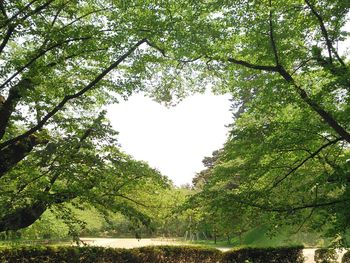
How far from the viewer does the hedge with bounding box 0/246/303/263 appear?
38.3 ft

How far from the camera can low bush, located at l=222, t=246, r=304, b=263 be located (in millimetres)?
16781

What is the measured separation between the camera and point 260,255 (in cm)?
1689

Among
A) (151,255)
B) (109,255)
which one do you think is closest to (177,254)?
(151,255)

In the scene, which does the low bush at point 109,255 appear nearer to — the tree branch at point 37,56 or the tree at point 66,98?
the tree at point 66,98

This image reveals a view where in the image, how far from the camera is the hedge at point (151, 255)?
38.3 feet

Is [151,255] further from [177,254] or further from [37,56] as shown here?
[37,56]

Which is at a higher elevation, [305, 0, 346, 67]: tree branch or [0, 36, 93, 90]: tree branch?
[305, 0, 346, 67]: tree branch

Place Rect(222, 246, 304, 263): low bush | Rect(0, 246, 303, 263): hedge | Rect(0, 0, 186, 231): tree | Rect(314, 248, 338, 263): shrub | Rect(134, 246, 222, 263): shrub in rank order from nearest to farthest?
Rect(0, 0, 186, 231): tree, Rect(0, 246, 303, 263): hedge, Rect(134, 246, 222, 263): shrub, Rect(314, 248, 338, 263): shrub, Rect(222, 246, 304, 263): low bush

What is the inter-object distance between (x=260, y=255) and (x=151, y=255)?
561 cm

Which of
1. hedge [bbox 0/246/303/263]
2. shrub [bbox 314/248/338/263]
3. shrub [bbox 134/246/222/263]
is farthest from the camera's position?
shrub [bbox 314/248/338/263]

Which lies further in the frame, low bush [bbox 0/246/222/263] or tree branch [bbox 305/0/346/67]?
low bush [bbox 0/246/222/263]

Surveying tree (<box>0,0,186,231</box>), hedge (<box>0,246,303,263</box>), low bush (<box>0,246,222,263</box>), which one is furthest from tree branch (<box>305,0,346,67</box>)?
hedge (<box>0,246,303,263</box>)

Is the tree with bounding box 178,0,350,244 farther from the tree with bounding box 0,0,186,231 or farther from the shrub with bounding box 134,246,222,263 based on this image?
the shrub with bounding box 134,246,222,263

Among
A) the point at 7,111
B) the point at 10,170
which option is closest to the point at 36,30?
the point at 7,111
